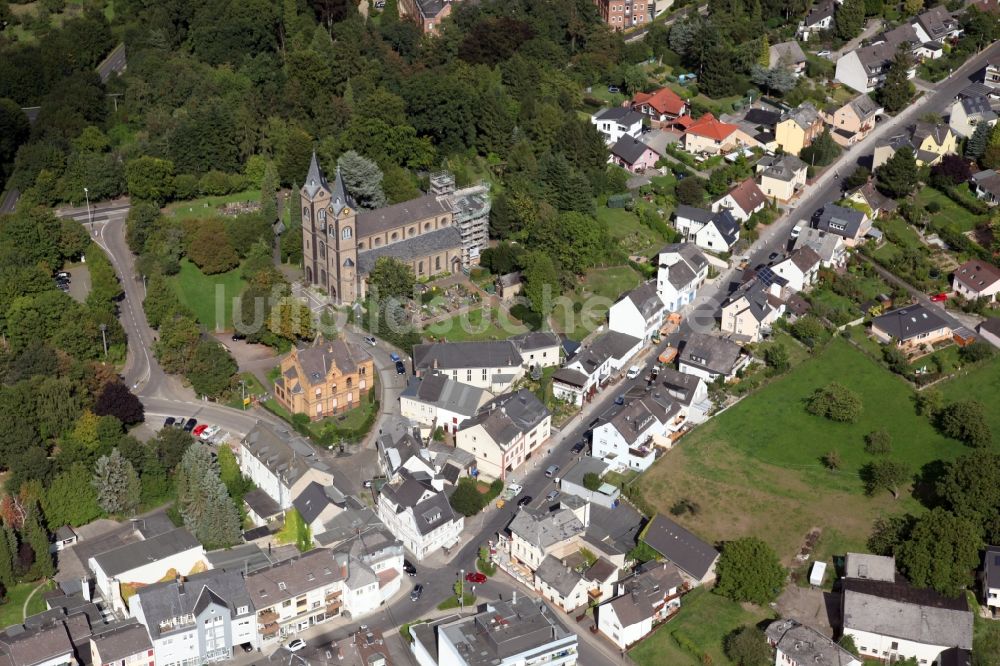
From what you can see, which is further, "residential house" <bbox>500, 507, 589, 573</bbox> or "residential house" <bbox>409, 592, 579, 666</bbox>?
"residential house" <bbox>500, 507, 589, 573</bbox>

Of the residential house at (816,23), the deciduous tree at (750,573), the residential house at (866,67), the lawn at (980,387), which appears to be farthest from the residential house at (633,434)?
the residential house at (816,23)

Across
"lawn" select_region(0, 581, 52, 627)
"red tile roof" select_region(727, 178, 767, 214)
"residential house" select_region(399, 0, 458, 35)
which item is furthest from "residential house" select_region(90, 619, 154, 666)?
"residential house" select_region(399, 0, 458, 35)

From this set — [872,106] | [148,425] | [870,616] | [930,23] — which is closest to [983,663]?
[870,616]

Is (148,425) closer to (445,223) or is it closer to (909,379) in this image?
(445,223)

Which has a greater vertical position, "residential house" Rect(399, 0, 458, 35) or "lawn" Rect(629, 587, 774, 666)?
"residential house" Rect(399, 0, 458, 35)

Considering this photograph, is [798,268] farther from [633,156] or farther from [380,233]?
[380,233]

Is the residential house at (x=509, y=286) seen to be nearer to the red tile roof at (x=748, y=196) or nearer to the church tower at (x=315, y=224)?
the church tower at (x=315, y=224)

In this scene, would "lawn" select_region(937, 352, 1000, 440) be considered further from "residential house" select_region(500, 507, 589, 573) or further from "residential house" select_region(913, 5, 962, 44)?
"residential house" select_region(913, 5, 962, 44)
